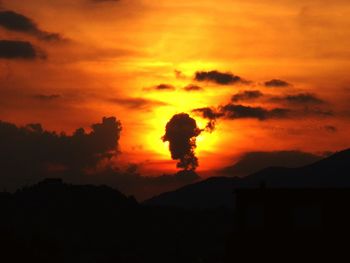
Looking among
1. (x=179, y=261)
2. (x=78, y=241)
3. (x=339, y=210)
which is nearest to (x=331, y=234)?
(x=339, y=210)

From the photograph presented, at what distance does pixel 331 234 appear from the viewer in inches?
1201

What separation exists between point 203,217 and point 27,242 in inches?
4348

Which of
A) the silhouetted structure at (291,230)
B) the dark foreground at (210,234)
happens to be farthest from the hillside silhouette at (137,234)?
the silhouetted structure at (291,230)

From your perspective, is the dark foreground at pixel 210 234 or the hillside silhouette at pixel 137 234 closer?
the dark foreground at pixel 210 234

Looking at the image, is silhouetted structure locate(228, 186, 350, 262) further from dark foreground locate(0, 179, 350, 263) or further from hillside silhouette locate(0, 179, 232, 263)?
hillside silhouette locate(0, 179, 232, 263)

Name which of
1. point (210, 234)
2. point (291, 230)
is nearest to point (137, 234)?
point (210, 234)

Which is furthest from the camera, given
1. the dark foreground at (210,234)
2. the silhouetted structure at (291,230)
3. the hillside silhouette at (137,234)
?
the hillside silhouette at (137,234)

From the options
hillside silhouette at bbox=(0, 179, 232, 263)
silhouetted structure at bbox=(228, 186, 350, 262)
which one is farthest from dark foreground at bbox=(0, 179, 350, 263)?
hillside silhouette at bbox=(0, 179, 232, 263)

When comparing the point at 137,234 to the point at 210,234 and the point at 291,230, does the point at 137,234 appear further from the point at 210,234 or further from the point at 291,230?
the point at 291,230

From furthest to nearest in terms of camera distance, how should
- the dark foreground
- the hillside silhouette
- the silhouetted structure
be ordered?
1. the hillside silhouette
2. the dark foreground
3. the silhouetted structure

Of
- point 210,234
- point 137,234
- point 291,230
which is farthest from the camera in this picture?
point 137,234

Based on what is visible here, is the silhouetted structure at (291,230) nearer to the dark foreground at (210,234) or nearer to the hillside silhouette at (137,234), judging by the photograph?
the dark foreground at (210,234)

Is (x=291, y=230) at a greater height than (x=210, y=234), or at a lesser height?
greater

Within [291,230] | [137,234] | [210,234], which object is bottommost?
[137,234]
